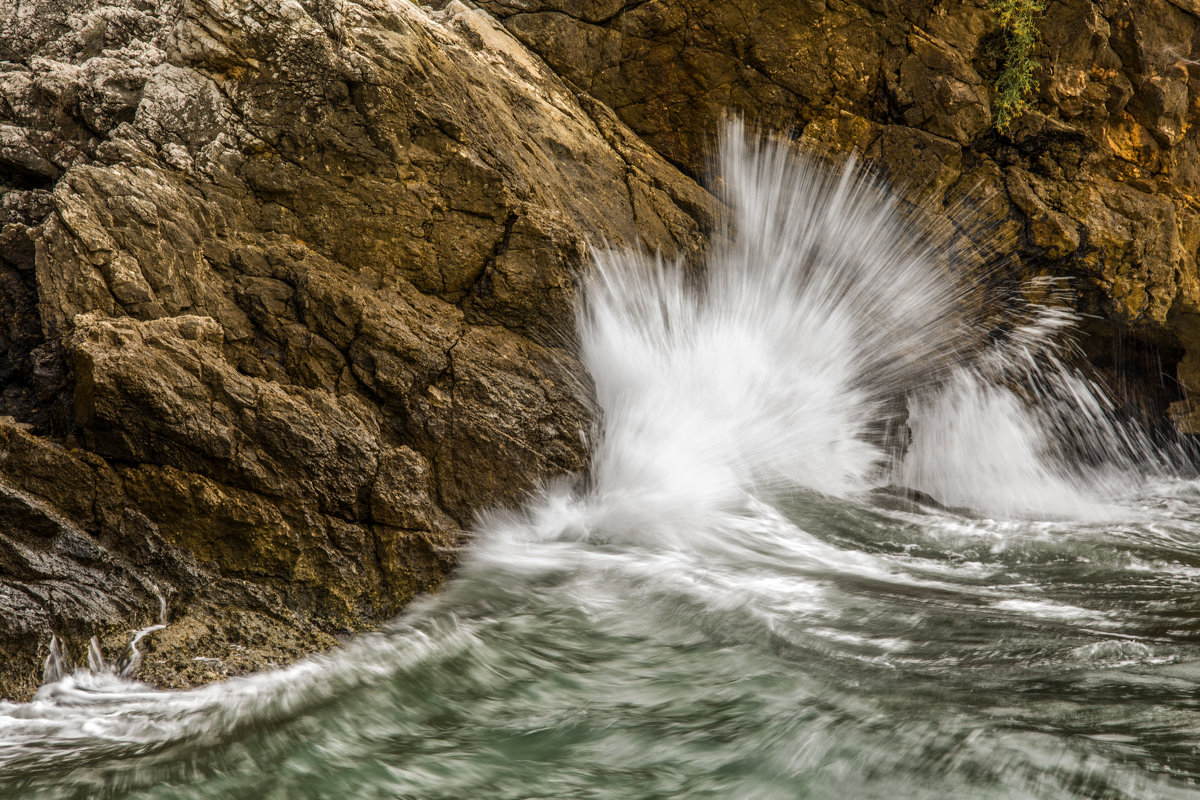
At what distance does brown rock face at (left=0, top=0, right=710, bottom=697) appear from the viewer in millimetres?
3607

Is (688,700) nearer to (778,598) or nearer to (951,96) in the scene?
(778,598)

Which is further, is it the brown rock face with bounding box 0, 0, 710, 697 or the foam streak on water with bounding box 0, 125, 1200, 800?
the brown rock face with bounding box 0, 0, 710, 697

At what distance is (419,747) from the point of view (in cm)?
304

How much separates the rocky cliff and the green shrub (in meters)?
0.09

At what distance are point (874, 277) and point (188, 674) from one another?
5707 mm

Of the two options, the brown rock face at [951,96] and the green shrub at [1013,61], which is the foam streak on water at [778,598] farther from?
the green shrub at [1013,61]

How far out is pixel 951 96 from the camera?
6871 millimetres

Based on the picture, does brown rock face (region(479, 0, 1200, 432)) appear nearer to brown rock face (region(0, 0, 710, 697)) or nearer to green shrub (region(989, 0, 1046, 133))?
green shrub (region(989, 0, 1046, 133))

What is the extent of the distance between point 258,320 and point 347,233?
2.44ft

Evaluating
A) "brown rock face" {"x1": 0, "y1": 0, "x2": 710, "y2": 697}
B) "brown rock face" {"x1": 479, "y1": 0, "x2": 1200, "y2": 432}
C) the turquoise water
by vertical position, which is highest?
"brown rock face" {"x1": 479, "y1": 0, "x2": 1200, "y2": 432}

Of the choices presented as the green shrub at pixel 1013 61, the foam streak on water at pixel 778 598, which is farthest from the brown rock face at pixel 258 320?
the green shrub at pixel 1013 61

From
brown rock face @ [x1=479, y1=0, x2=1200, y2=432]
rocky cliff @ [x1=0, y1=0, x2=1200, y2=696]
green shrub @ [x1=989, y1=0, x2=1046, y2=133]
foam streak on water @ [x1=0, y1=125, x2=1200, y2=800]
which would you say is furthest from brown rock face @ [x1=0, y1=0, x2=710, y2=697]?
green shrub @ [x1=989, y1=0, x2=1046, y2=133]

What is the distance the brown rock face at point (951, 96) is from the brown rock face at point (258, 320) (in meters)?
1.73

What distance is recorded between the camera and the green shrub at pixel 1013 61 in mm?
7020
